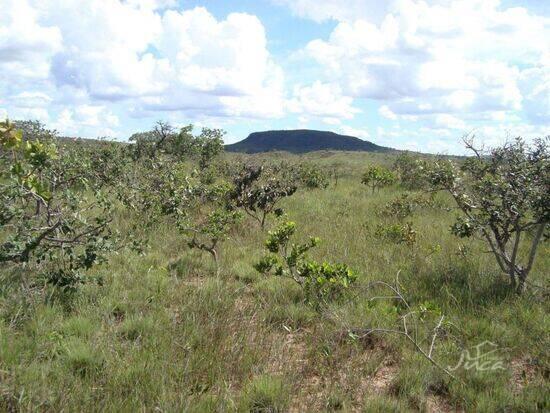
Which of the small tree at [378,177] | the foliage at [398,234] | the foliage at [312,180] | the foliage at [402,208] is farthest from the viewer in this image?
the foliage at [312,180]

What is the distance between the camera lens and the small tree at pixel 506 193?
5.46 meters

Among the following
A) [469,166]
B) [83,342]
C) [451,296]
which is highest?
[469,166]

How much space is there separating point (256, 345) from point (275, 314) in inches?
35.9

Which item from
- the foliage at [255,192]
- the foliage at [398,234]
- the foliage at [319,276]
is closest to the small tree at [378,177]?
the foliage at [255,192]

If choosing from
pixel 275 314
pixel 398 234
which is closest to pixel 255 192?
pixel 398 234

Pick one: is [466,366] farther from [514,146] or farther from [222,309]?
[514,146]

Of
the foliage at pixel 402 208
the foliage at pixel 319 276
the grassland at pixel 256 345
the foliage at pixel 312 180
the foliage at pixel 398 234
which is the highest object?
the foliage at pixel 312 180

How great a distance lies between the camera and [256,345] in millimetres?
4090

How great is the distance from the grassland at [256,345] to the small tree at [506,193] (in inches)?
23.5

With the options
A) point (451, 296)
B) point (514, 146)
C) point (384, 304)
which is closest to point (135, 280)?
point (384, 304)

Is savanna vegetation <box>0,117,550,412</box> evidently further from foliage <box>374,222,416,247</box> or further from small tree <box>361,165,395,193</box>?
small tree <box>361,165,395,193</box>

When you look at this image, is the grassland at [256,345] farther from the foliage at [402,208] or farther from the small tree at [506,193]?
the foliage at [402,208]

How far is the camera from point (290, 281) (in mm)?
6148

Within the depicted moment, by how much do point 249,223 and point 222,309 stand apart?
5.48 m
